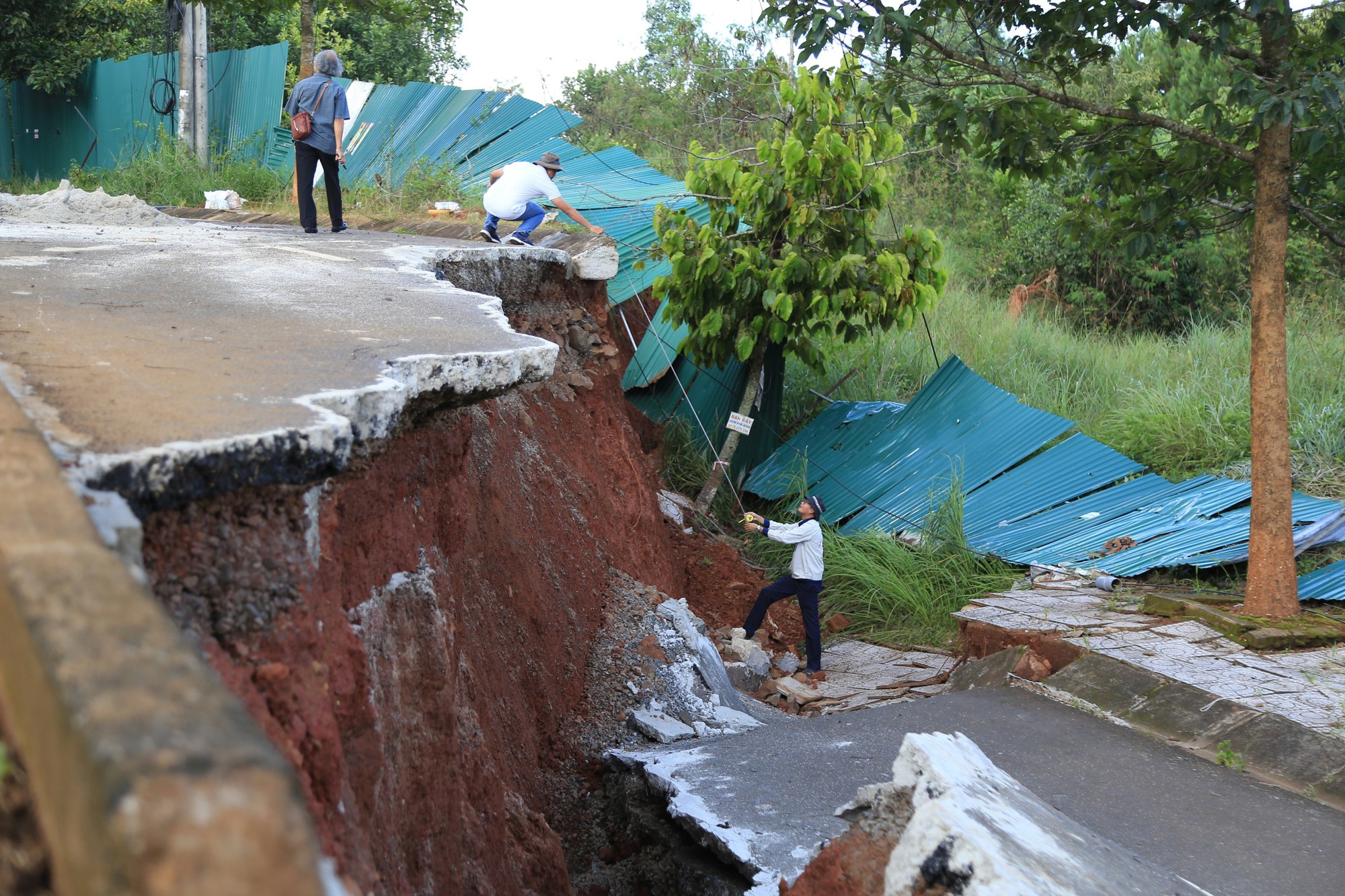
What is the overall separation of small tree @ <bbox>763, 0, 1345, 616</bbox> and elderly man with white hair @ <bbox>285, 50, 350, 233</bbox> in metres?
2.97

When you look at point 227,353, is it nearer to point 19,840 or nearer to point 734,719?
point 19,840

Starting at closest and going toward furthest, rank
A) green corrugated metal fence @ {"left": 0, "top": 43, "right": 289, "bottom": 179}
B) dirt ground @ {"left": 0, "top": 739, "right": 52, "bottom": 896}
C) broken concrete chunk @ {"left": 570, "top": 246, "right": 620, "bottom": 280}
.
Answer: dirt ground @ {"left": 0, "top": 739, "right": 52, "bottom": 896} < broken concrete chunk @ {"left": 570, "top": 246, "right": 620, "bottom": 280} < green corrugated metal fence @ {"left": 0, "top": 43, "right": 289, "bottom": 179}

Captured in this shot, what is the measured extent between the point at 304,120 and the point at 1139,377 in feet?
27.4

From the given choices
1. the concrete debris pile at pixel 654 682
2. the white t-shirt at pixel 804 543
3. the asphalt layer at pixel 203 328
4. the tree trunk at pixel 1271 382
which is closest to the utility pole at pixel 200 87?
the asphalt layer at pixel 203 328

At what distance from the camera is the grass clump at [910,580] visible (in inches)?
304

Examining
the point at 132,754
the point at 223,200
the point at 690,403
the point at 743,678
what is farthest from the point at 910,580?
the point at 132,754

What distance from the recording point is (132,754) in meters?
0.79

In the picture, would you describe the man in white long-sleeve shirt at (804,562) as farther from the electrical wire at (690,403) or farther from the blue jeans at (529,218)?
the blue jeans at (529,218)

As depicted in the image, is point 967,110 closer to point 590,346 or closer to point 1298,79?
point 1298,79

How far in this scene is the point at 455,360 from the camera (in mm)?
2887

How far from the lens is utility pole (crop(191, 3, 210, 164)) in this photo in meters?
11.3

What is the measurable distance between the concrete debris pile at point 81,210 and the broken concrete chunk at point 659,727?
4.57m

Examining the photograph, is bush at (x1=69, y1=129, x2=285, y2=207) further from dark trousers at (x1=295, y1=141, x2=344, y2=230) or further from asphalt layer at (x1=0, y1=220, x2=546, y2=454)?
asphalt layer at (x1=0, y1=220, x2=546, y2=454)

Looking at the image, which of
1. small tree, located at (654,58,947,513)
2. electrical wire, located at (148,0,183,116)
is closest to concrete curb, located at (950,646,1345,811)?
small tree, located at (654,58,947,513)
